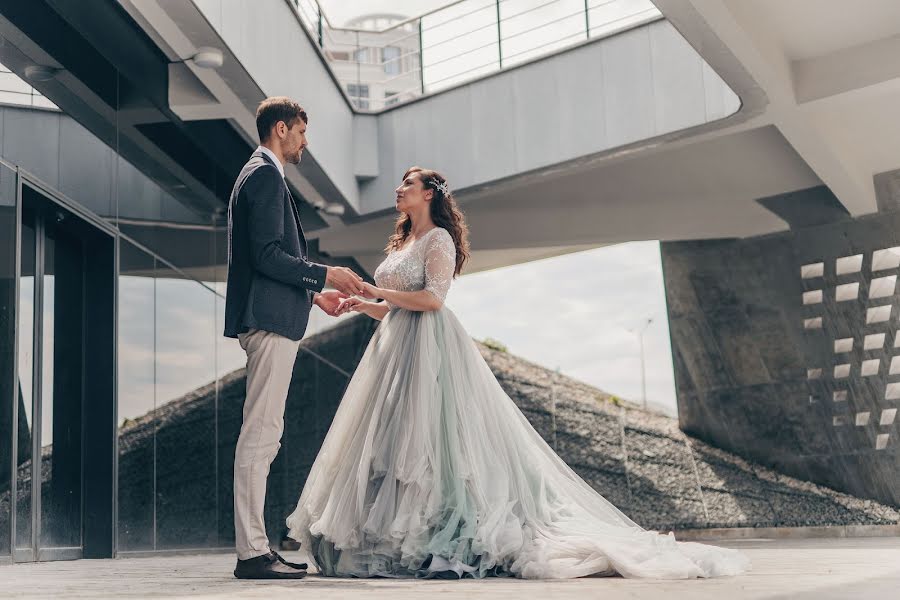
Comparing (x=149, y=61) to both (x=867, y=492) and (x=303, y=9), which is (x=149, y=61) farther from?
(x=867, y=492)

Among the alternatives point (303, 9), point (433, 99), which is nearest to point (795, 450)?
point (433, 99)

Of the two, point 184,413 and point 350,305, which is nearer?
point 350,305

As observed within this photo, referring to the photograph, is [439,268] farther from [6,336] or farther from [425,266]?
[6,336]

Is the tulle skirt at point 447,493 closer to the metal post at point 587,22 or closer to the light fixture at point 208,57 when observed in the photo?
the light fixture at point 208,57

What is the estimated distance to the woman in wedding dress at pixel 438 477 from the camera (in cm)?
344

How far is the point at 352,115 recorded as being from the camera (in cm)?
1015

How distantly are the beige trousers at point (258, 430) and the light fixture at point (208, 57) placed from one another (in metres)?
3.31

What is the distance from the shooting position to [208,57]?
247 inches

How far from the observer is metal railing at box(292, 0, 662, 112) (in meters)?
9.00

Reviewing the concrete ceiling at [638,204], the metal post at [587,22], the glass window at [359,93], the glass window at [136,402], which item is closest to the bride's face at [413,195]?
the glass window at [136,402]

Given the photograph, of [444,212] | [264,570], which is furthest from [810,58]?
[264,570]

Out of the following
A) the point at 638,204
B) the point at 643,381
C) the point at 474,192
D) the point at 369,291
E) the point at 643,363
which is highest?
the point at 638,204

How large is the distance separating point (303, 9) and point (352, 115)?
1.53 m

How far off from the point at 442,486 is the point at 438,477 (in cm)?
5
